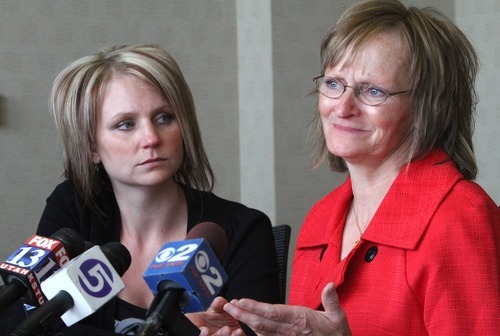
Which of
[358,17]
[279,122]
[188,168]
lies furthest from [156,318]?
[279,122]

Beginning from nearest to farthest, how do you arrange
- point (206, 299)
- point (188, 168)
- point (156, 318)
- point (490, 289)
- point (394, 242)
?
1. point (156, 318)
2. point (206, 299)
3. point (490, 289)
4. point (394, 242)
5. point (188, 168)

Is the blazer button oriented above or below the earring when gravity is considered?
above

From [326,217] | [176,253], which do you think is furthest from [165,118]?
[176,253]

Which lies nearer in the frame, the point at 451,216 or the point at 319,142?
the point at 451,216

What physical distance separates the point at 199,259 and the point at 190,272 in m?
0.07

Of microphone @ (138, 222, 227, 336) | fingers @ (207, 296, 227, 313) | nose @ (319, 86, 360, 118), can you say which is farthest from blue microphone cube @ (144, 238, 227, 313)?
nose @ (319, 86, 360, 118)

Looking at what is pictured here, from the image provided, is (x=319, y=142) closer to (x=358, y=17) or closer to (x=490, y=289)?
(x=358, y=17)

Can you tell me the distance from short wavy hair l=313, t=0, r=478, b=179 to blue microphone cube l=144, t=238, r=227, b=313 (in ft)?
2.37

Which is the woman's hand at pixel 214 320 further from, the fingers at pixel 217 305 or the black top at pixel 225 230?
the black top at pixel 225 230

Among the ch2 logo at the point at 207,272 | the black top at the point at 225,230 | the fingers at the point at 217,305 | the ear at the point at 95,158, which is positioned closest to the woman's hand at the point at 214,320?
the fingers at the point at 217,305

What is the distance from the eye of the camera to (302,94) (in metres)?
4.30

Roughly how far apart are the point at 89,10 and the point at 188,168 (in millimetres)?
1895

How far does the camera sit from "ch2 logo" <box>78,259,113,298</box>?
1343mm

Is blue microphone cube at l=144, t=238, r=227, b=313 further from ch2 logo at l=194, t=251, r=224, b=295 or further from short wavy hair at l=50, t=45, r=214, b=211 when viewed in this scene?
short wavy hair at l=50, t=45, r=214, b=211
